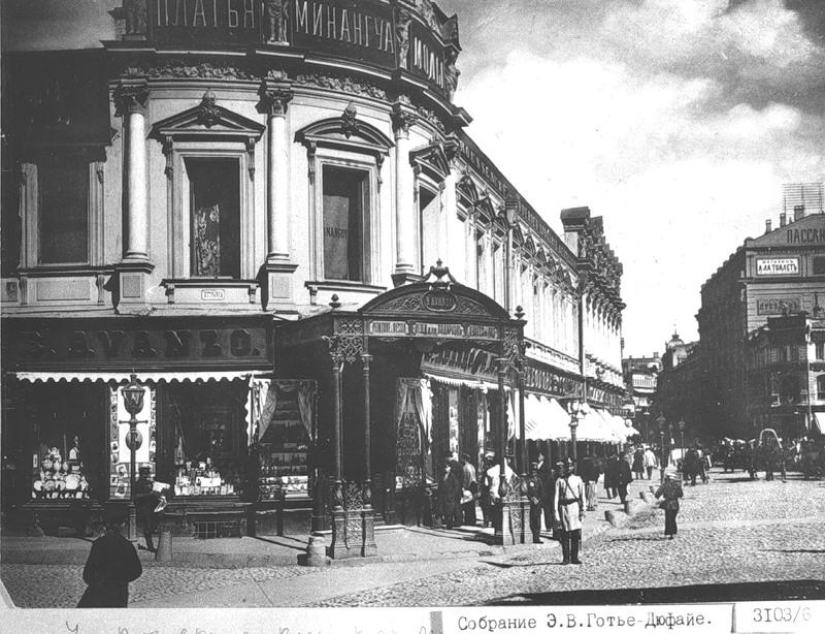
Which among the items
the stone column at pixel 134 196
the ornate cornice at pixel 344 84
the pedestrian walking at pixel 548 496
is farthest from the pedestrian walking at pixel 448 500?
the ornate cornice at pixel 344 84

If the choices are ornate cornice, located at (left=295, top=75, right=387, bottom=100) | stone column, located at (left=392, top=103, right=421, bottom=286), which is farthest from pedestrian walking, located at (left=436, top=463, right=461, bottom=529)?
ornate cornice, located at (left=295, top=75, right=387, bottom=100)

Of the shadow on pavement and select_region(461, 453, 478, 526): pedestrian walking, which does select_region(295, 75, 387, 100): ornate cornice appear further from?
the shadow on pavement

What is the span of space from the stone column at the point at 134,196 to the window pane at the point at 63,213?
0.58 m

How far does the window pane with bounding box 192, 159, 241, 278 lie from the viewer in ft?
48.0

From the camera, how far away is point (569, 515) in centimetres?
1253

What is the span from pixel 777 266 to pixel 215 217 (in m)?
7.95

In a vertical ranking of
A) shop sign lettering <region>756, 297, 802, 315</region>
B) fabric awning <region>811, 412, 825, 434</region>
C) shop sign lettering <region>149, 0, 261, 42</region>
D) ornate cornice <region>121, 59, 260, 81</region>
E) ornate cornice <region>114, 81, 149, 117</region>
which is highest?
shop sign lettering <region>149, 0, 261, 42</region>

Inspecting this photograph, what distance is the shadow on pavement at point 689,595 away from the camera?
33.2ft

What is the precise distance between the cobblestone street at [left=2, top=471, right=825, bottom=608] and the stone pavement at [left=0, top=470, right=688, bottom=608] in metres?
0.01

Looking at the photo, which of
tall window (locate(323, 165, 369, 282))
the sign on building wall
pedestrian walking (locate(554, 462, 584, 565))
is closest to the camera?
pedestrian walking (locate(554, 462, 584, 565))

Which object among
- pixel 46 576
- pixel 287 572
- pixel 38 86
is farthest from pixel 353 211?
pixel 46 576

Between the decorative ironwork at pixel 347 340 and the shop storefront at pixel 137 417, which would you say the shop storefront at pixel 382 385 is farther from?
the shop storefront at pixel 137 417

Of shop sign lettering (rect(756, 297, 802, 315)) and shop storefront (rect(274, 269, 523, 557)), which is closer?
shop storefront (rect(274, 269, 523, 557))

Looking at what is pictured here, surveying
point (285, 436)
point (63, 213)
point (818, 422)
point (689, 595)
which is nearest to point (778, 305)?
point (818, 422)
